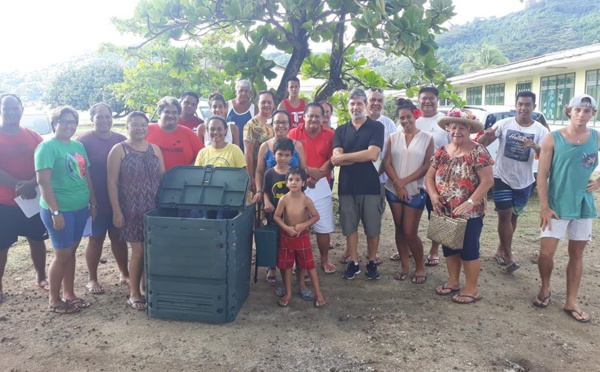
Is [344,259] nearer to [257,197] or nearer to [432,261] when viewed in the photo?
[432,261]

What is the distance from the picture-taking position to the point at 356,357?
2.98 meters

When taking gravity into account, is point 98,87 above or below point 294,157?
above

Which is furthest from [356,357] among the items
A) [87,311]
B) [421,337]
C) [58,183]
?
[58,183]

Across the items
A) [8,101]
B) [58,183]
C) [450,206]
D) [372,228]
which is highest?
[8,101]

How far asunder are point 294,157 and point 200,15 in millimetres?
1991

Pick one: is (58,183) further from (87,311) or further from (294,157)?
(294,157)

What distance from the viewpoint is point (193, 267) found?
11.0 feet

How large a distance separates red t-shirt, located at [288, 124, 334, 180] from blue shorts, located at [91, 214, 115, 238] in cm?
182

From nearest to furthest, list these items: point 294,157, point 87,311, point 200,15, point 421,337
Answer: point 421,337 → point 87,311 → point 294,157 → point 200,15

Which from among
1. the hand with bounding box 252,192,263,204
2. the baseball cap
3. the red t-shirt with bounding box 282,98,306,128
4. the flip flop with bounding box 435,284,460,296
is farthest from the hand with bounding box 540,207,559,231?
the red t-shirt with bounding box 282,98,306,128

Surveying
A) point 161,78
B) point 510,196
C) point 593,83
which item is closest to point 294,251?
point 510,196

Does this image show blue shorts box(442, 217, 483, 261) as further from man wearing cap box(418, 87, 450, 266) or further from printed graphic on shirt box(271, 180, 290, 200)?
printed graphic on shirt box(271, 180, 290, 200)

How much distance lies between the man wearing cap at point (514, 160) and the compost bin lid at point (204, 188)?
265cm

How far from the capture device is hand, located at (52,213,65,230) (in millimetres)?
3439
